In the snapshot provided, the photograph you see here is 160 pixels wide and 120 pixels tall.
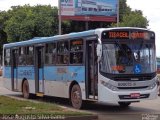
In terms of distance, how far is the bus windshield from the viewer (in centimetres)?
1700

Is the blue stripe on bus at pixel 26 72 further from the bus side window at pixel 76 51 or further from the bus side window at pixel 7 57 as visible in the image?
the bus side window at pixel 76 51

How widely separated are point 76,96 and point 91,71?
54.4 inches

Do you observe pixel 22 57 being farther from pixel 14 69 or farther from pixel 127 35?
pixel 127 35

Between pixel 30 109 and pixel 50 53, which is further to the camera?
pixel 50 53

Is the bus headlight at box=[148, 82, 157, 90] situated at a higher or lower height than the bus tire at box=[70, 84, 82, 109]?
higher

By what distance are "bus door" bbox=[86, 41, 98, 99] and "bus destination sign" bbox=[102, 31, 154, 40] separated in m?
0.71

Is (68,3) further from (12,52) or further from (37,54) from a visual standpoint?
(37,54)

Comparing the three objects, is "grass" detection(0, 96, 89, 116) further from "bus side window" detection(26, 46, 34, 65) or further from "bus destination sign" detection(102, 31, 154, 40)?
"bus side window" detection(26, 46, 34, 65)

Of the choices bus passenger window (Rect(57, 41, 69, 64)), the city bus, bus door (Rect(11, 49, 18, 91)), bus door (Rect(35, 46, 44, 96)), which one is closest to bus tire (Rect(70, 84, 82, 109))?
the city bus

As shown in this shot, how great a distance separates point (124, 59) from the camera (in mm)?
17094

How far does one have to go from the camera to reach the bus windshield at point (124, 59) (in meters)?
17.0

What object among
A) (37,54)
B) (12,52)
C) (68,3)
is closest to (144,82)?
(37,54)

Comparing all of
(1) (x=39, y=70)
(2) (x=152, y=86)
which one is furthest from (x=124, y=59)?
(1) (x=39, y=70)

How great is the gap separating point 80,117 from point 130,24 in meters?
29.2
